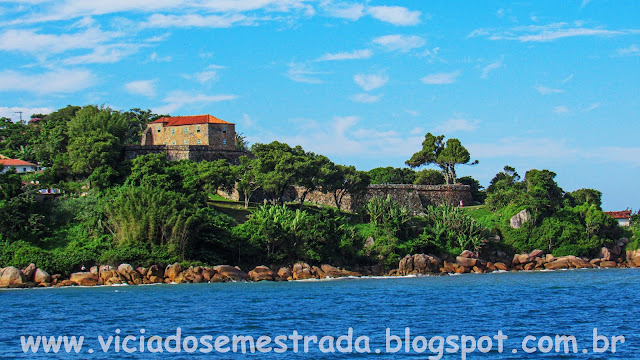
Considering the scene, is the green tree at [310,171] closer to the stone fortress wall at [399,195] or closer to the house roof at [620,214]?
the stone fortress wall at [399,195]

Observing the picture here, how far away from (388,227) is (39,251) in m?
24.0

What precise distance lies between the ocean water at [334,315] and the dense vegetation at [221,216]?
19.8 feet

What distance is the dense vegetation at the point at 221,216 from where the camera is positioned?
51.4 metres

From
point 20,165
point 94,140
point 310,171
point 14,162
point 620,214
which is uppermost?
point 94,140

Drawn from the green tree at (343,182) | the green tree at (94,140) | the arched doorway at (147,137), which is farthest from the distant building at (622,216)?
the green tree at (94,140)

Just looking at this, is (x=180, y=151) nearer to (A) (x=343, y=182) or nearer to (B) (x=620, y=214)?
(A) (x=343, y=182)

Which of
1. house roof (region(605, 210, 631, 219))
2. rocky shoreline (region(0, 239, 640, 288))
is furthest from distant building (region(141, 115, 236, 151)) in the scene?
house roof (region(605, 210, 631, 219))

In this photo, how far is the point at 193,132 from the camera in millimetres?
78250

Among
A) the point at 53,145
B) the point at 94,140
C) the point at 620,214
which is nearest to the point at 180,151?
the point at 94,140

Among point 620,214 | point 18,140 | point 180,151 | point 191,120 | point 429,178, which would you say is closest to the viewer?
point 180,151

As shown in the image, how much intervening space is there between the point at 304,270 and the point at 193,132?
29.7 metres

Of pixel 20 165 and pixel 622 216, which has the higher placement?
pixel 20 165

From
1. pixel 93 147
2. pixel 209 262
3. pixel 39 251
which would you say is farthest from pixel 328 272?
pixel 93 147

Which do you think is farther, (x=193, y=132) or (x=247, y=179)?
(x=193, y=132)
